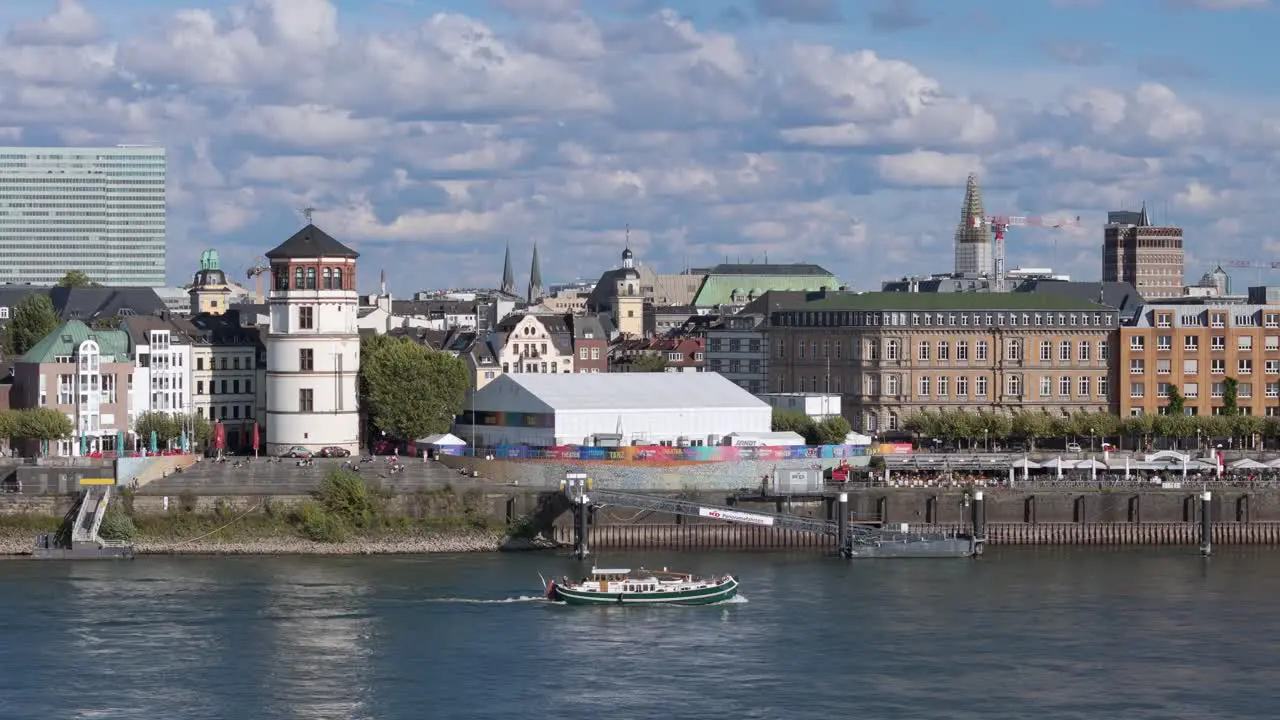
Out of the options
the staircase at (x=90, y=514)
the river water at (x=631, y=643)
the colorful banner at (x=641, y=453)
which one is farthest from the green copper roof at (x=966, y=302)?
the staircase at (x=90, y=514)

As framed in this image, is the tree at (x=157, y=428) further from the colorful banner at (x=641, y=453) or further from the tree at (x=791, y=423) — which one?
the tree at (x=791, y=423)

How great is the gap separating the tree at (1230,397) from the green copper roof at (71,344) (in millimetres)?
59412

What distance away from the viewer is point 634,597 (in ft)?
267

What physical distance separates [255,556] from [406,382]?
23.5 meters

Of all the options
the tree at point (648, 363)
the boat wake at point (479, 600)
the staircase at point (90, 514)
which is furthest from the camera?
the tree at point (648, 363)

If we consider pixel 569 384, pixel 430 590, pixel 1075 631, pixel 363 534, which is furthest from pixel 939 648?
pixel 569 384

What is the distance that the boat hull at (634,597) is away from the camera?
8131cm

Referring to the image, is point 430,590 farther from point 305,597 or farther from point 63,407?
point 63,407

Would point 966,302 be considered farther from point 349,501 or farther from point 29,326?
point 29,326

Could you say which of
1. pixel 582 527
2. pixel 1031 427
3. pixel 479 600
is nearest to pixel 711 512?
pixel 582 527

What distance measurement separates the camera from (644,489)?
10344 cm

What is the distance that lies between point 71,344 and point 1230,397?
6223 centimetres

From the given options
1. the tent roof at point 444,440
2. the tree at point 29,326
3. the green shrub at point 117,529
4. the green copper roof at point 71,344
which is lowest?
the green shrub at point 117,529

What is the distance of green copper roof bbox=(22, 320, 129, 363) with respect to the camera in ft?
383
